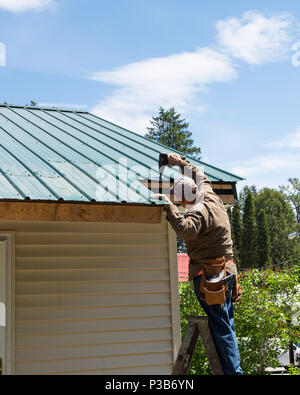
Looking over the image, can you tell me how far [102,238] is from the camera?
22.5 ft

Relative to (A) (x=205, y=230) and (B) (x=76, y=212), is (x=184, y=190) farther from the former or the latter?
(B) (x=76, y=212)

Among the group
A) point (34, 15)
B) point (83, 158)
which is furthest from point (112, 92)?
point (83, 158)

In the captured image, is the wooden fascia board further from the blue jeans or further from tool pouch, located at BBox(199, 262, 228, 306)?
the blue jeans

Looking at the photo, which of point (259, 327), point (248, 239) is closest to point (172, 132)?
point (248, 239)

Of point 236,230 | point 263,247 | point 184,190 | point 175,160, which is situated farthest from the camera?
point 236,230

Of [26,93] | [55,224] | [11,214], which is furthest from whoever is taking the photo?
[26,93]

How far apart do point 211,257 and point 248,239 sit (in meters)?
49.2

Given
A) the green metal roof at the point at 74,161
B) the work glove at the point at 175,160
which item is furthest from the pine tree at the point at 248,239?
the work glove at the point at 175,160

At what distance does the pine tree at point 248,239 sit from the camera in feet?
166

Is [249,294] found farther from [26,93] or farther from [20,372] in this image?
[26,93]

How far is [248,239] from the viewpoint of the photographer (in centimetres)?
5294

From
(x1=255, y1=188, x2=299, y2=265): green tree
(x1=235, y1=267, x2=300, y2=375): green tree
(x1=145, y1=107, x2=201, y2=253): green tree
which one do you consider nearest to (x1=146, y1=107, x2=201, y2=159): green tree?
(x1=145, y1=107, x2=201, y2=253): green tree

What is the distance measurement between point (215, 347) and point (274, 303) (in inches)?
322

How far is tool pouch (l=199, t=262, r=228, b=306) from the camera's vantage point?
4477 millimetres
